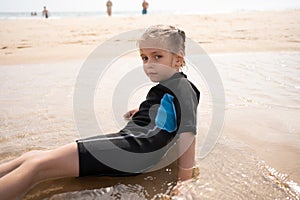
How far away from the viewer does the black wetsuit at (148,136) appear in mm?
1704

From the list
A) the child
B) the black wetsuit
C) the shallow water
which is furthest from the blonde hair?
the shallow water

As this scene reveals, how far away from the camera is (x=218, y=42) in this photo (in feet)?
26.9

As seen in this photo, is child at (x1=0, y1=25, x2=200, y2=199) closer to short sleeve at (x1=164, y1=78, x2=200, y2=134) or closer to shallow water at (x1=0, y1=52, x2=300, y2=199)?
short sleeve at (x1=164, y1=78, x2=200, y2=134)

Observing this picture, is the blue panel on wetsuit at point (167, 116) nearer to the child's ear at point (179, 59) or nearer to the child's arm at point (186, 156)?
the child's arm at point (186, 156)

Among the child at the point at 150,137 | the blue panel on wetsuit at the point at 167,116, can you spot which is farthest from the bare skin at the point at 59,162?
the blue panel on wetsuit at the point at 167,116

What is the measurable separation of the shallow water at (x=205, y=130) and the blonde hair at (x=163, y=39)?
0.79 metres

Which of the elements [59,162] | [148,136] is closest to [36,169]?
[59,162]

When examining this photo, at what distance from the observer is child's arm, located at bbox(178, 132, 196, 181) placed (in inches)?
67.5

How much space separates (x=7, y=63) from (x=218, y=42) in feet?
17.6

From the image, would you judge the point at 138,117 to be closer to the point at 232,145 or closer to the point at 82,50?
the point at 232,145

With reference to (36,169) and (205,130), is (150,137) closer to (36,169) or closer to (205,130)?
(36,169)

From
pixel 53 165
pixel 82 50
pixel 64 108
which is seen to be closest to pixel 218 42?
pixel 82 50

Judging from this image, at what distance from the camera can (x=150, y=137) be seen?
5.82 feet

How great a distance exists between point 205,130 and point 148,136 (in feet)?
2.90
